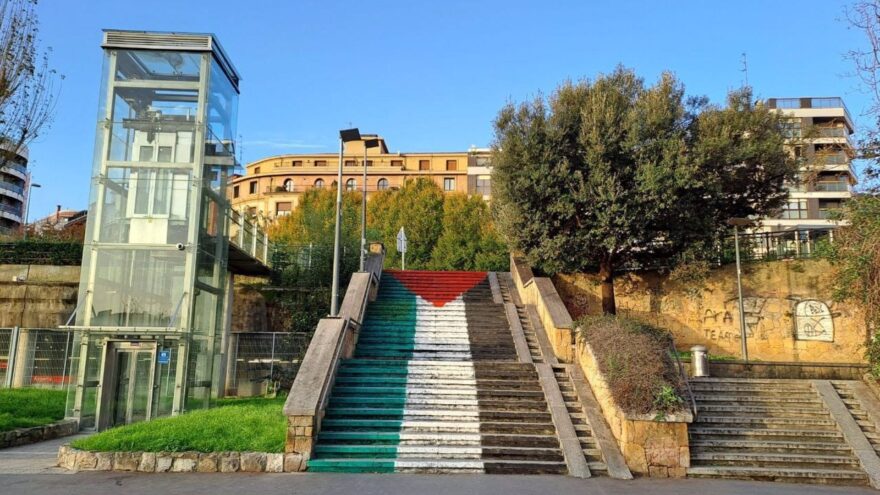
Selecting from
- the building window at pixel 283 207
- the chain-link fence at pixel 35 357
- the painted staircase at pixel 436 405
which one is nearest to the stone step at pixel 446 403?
the painted staircase at pixel 436 405

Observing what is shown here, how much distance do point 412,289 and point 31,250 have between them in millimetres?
13706

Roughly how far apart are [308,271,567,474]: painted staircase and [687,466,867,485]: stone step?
206 cm

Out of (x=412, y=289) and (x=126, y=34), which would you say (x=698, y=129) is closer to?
(x=412, y=289)

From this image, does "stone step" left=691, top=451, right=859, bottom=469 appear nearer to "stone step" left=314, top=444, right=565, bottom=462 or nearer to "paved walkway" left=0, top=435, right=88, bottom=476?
"stone step" left=314, top=444, right=565, bottom=462

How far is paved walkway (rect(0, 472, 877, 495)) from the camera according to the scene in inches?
294

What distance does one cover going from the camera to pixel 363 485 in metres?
7.77

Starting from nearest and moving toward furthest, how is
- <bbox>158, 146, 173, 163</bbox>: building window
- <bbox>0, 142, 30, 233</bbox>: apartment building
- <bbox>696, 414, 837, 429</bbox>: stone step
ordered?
1. <bbox>696, 414, 837, 429</bbox>: stone step
2. <bbox>158, 146, 173, 163</bbox>: building window
3. <bbox>0, 142, 30, 233</bbox>: apartment building

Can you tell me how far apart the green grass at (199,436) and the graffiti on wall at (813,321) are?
550 inches

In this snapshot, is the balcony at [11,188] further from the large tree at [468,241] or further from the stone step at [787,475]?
the stone step at [787,475]

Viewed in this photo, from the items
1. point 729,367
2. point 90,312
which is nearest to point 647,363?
point 729,367

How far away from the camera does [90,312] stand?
1384cm

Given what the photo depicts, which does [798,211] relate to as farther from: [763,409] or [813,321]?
[763,409]

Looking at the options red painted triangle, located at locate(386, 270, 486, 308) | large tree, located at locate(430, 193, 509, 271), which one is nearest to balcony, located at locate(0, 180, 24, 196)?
large tree, located at locate(430, 193, 509, 271)

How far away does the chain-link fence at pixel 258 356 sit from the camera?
59.3 feet
